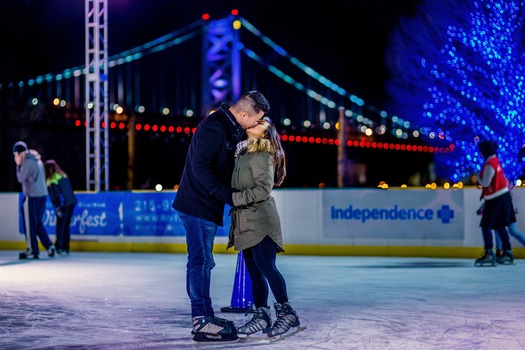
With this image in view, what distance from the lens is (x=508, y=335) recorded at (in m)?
5.98

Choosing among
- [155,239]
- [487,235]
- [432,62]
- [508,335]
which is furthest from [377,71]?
[508,335]

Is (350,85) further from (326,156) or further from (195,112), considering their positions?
(326,156)

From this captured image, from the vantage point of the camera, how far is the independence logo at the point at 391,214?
13594mm

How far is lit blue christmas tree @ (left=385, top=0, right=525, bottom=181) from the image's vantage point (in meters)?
25.5

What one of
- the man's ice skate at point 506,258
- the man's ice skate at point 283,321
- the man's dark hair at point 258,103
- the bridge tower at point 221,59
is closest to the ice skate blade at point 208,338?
the man's ice skate at point 283,321

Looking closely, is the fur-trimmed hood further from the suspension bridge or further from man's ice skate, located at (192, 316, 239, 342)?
the suspension bridge

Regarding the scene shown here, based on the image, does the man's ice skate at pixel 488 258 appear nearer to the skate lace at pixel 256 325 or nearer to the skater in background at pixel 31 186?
the skater in background at pixel 31 186

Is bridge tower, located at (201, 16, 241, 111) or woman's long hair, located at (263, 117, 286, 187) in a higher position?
bridge tower, located at (201, 16, 241, 111)

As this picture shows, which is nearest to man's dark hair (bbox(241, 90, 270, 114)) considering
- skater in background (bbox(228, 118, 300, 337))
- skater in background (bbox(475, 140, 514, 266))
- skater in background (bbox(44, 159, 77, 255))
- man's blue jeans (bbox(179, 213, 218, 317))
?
skater in background (bbox(228, 118, 300, 337))

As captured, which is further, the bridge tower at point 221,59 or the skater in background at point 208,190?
the bridge tower at point 221,59

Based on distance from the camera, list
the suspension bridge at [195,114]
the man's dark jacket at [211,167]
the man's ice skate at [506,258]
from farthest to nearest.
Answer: the suspension bridge at [195,114]
the man's ice skate at [506,258]
the man's dark jacket at [211,167]

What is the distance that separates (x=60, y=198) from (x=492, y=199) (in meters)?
5.99

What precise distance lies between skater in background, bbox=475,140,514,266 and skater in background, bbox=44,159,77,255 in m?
5.55

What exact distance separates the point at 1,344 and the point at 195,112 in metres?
→ 43.8
